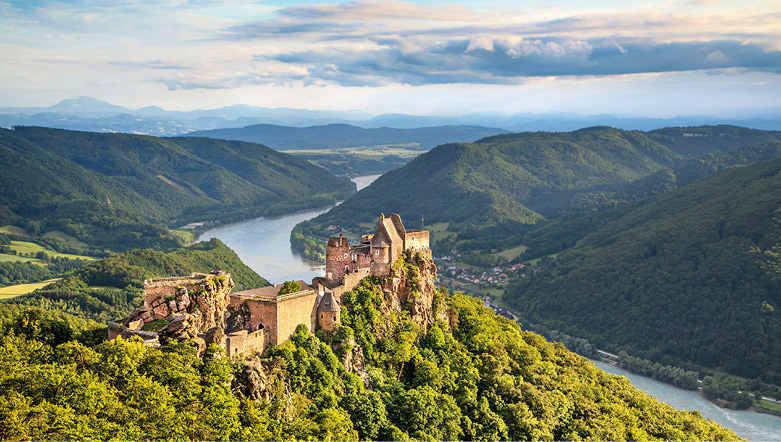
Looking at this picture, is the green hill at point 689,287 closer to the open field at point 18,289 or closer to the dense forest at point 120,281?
the dense forest at point 120,281

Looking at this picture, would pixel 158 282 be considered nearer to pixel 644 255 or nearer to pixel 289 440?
pixel 289 440

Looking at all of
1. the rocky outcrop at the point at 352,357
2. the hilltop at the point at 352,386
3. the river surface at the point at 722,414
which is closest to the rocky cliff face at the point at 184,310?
the hilltop at the point at 352,386

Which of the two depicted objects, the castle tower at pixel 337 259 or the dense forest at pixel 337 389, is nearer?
the dense forest at pixel 337 389

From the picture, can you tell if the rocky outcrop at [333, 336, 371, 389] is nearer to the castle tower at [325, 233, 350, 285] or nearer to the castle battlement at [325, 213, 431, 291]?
the castle battlement at [325, 213, 431, 291]

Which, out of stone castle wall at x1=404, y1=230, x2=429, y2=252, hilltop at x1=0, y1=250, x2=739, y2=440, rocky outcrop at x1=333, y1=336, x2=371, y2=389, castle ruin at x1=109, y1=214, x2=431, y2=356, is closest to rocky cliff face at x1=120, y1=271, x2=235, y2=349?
castle ruin at x1=109, y1=214, x2=431, y2=356

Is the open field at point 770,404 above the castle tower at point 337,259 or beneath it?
beneath

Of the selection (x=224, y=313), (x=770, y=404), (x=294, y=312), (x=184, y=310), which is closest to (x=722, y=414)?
(x=770, y=404)

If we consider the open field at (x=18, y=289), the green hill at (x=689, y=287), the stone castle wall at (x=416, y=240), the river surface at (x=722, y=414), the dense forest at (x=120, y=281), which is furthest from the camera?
the open field at (x=18, y=289)
